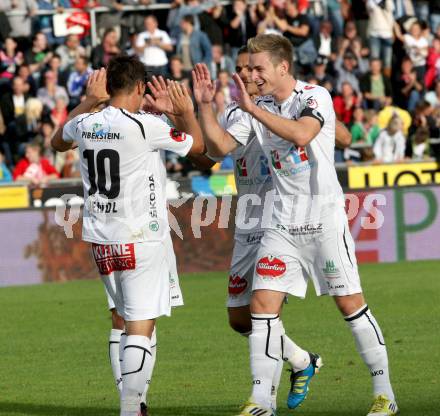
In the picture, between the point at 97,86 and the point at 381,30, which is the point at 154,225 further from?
the point at 381,30

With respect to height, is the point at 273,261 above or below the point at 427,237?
above

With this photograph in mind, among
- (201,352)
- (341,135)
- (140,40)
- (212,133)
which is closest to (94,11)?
(140,40)

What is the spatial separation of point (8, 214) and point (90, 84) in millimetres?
9485

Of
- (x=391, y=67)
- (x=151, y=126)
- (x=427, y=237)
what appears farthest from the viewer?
(x=391, y=67)

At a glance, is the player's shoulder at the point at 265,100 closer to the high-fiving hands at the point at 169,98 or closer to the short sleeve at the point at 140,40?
the high-fiving hands at the point at 169,98

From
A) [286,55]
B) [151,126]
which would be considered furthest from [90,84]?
[286,55]

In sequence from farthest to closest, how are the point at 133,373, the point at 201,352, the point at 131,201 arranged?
1. the point at 201,352
2. the point at 131,201
3. the point at 133,373

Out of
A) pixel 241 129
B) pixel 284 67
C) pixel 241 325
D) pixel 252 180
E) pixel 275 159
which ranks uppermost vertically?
pixel 284 67

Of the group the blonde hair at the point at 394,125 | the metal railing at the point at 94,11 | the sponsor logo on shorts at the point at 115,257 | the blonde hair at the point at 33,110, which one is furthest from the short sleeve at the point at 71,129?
the metal railing at the point at 94,11

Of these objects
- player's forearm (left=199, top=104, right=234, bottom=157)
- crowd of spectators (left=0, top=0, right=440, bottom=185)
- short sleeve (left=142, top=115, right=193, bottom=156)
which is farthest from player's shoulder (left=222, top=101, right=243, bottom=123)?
crowd of spectators (left=0, top=0, right=440, bottom=185)

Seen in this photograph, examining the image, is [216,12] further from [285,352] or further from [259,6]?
[285,352]

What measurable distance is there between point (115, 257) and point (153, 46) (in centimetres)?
1534

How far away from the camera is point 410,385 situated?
368 inches

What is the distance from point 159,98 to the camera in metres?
7.96
